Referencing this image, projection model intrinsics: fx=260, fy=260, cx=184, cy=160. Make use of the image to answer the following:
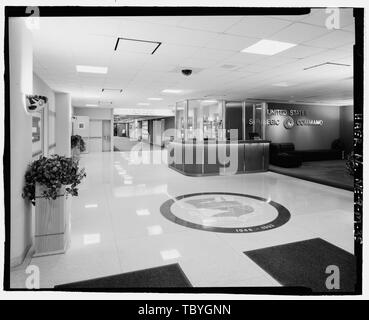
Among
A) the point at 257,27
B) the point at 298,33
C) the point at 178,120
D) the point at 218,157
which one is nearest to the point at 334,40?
the point at 298,33

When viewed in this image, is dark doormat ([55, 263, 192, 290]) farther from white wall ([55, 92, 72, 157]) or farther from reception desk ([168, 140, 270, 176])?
white wall ([55, 92, 72, 157])

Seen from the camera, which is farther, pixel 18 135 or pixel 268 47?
pixel 268 47

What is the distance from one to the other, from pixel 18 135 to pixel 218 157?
7.62m

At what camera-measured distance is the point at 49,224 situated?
331 centimetres

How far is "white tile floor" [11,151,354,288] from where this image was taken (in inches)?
117

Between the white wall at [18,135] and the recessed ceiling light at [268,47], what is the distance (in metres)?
3.50

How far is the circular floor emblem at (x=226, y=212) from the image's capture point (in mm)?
4457

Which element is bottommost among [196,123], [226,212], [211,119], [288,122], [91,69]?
[226,212]

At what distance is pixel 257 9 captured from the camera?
2.96 metres

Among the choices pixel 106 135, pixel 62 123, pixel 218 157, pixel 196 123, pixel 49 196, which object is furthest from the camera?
pixel 106 135

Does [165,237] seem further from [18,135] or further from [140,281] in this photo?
[18,135]

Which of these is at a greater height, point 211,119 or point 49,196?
point 211,119

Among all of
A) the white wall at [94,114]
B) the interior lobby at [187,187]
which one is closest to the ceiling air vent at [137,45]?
the interior lobby at [187,187]

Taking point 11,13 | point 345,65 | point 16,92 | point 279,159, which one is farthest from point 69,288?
point 279,159
